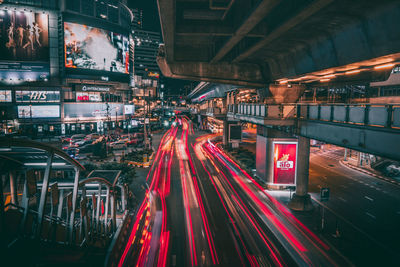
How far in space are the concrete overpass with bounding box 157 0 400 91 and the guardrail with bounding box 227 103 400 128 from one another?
190 cm

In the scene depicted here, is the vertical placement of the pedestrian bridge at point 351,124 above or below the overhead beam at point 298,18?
below

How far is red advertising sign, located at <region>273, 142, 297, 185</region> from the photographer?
65.4 feet

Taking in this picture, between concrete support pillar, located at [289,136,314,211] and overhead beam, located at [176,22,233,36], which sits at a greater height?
overhead beam, located at [176,22,233,36]

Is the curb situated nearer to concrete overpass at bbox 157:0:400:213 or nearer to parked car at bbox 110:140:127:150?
concrete overpass at bbox 157:0:400:213

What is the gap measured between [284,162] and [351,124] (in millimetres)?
11371

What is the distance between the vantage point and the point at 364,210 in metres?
16.0

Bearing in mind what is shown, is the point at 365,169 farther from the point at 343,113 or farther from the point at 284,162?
the point at 343,113

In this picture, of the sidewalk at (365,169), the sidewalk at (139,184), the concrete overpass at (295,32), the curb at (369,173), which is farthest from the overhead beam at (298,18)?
the sidewalk at (365,169)

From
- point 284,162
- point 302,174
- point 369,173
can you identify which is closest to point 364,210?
point 302,174

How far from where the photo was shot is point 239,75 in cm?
1834

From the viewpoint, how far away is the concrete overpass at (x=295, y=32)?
759cm

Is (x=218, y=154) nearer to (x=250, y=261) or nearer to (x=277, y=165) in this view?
(x=277, y=165)

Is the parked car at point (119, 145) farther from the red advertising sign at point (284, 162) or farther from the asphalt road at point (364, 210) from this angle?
the asphalt road at point (364, 210)

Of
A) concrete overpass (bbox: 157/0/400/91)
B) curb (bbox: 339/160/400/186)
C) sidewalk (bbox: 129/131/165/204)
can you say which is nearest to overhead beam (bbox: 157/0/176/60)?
concrete overpass (bbox: 157/0/400/91)
